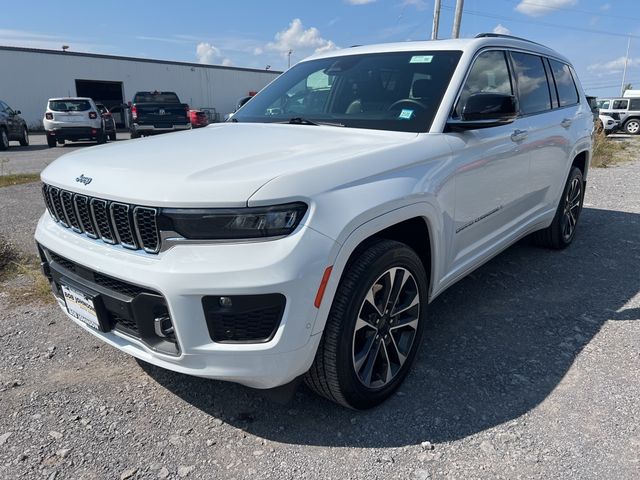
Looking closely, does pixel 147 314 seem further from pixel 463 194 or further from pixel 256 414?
pixel 463 194

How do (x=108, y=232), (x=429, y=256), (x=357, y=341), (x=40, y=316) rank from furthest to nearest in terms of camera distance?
(x=40, y=316) < (x=429, y=256) < (x=357, y=341) < (x=108, y=232)

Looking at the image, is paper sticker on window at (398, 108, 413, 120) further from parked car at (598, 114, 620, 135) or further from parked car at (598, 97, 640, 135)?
parked car at (598, 97, 640, 135)

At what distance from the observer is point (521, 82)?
388 cm

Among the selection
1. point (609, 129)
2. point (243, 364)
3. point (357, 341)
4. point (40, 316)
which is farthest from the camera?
point (609, 129)

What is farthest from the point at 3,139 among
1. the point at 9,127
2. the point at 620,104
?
the point at 620,104

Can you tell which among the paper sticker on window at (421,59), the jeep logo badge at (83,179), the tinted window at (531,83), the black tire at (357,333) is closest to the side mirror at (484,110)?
the paper sticker on window at (421,59)

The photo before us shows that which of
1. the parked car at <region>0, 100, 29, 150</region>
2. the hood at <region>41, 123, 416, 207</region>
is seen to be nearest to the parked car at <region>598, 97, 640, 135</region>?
the parked car at <region>0, 100, 29, 150</region>

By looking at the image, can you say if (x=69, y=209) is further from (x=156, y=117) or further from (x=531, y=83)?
(x=156, y=117)

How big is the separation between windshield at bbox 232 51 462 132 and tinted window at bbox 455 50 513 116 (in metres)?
0.14

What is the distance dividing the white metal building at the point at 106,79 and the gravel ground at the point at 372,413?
34.3m

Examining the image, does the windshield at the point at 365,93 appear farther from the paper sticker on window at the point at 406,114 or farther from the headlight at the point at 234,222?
the headlight at the point at 234,222

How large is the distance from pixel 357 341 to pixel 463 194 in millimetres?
1131

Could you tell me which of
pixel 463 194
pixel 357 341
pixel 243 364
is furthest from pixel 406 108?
pixel 243 364

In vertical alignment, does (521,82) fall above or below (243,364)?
above
